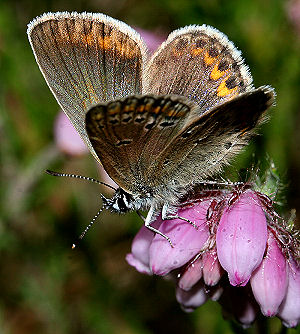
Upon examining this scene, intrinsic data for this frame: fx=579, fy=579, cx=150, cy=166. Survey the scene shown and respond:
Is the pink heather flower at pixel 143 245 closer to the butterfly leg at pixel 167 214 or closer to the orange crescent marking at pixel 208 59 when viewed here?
the butterfly leg at pixel 167 214

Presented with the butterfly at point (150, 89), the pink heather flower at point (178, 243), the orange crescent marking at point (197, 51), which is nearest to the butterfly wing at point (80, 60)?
the butterfly at point (150, 89)

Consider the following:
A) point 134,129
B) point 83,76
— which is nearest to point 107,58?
point 83,76

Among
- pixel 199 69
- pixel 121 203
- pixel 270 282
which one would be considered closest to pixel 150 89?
pixel 199 69

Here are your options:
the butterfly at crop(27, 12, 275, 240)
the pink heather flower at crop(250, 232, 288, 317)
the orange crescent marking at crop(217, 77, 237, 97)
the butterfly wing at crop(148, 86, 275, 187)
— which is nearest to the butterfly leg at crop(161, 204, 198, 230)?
the butterfly at crop(27, 12, 275, 240)

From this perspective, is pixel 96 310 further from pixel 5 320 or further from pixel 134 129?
pixel 134 129

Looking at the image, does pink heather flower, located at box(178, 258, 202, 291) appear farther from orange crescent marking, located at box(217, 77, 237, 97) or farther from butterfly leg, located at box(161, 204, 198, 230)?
orange crescent marking, located at box(217, 77, 237, 97)

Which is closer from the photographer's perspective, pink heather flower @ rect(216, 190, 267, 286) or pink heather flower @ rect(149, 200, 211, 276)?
pink heather flower @ rect(216, 190, 267, 286)
